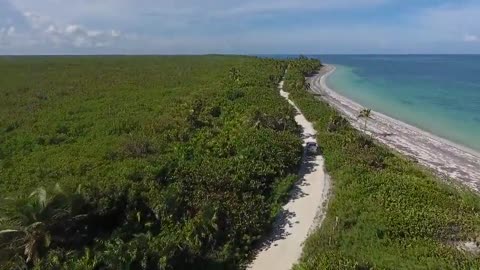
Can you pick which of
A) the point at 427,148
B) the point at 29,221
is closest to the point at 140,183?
the point at 29,221

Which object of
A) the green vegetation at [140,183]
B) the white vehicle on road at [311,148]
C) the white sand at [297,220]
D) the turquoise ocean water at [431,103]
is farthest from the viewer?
the turquoise ocean water at [431,103]

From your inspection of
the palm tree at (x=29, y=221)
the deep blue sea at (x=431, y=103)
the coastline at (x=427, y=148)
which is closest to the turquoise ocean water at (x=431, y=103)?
the deep blue sea at (x=431, y=103)

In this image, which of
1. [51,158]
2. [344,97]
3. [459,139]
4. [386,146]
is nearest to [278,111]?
[386,146]

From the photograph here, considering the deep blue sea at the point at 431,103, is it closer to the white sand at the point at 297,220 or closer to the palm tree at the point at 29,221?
the white sand at the point at 297,220

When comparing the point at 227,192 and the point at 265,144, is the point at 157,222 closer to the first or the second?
the point at 227,192

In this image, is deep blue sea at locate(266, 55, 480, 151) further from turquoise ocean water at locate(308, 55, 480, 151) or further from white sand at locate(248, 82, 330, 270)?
white sand at locate(248, 82, 330, 270)

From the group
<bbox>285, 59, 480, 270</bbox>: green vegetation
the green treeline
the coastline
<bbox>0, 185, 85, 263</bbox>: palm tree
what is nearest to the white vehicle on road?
the green treeline
